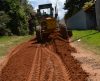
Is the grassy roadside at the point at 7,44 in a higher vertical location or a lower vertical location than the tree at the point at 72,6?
lower

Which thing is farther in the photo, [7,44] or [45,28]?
[45,28]

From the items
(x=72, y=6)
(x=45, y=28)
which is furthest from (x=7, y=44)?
Result: (x=72, y=6)

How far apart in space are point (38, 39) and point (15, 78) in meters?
20.8

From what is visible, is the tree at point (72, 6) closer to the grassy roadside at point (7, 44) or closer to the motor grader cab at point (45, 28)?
the grassy roadside at point (7, 44)

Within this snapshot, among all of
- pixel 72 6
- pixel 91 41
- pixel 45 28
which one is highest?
pixel 72 6

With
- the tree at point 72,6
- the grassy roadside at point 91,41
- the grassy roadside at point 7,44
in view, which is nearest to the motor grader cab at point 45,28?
the grassy roadside at point 7,44

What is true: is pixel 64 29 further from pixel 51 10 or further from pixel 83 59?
pixel 83 59

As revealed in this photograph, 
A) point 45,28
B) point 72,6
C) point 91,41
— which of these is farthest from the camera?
point 72,6

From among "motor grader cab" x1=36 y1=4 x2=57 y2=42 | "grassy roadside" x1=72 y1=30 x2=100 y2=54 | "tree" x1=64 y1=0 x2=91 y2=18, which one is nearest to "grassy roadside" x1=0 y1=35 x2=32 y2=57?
"motor grader cab" x1=36 y1=4 x2=57 y2=42

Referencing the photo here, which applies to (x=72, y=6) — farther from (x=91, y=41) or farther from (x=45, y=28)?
(x=91, y=41)

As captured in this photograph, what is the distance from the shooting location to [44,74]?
13695 mm

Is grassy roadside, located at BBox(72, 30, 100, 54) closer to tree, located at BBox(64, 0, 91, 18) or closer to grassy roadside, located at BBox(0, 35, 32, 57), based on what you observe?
grassy roadside, located at BBox(0, 35, 32, 57)

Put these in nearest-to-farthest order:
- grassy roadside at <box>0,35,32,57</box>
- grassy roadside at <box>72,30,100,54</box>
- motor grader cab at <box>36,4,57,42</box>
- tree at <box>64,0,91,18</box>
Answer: grassy roadside at <box>72,30,100,54</box>, grassy roadside at <box>0,35,32,57</box>, motor grader cab at <box>36,4,57,42</box>, tree at <box>64,0,91,18</box>

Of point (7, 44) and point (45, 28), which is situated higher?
point (45, 28)
